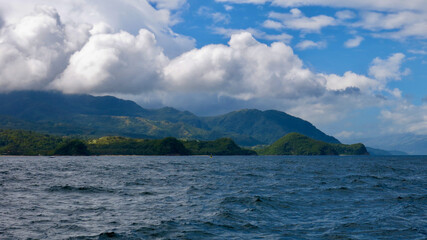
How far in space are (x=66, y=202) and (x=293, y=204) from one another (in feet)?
112

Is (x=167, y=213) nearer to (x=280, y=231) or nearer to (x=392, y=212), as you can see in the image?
(x=280, y=231)

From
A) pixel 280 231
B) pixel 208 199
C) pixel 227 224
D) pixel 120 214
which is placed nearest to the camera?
pixel 280 231

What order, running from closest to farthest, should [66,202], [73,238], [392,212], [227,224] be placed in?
[73,238] → [227,224] → [392,212] → [66,202]

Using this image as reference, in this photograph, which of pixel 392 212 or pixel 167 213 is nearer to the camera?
pixel 167 213

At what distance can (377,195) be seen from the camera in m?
62.9

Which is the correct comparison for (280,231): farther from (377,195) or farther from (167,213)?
(377,195)

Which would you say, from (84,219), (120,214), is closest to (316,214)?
(120,214)

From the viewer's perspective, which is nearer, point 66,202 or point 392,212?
point 392,212

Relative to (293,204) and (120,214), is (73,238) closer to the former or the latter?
(120,214)

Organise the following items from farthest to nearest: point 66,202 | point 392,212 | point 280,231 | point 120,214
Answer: point 66,202 → point 392,212 → point 120,214 → point 280,231

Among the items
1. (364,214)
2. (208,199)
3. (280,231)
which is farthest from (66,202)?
(364,214)

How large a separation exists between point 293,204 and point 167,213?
65.5ft

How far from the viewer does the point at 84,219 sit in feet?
128

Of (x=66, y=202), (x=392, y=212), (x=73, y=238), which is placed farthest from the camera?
(x=66, y=202)
